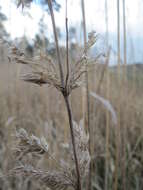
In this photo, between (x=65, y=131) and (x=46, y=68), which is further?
(x=65, y=131)

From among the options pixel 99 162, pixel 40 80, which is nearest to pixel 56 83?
pixel 40 80

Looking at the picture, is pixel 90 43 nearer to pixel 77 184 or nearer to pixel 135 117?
pixel 77 184

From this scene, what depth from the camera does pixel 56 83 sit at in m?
0.27

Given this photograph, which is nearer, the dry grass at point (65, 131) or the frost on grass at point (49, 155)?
the frost on grass at point (49, 155)

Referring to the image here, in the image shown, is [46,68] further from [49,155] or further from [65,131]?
[65,131]

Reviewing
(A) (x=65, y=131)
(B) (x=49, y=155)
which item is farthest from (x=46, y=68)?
(A) (x=65, y=131)

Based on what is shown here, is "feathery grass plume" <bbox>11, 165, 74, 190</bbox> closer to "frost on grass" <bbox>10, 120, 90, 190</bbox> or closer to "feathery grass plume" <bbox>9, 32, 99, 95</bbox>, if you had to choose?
"frost on grass" <bbox>10, 120, 90, 190</bbox>

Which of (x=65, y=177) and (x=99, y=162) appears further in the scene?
(x=99, y=162)

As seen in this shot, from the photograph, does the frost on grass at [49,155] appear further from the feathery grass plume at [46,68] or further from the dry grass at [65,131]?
the dry grass at [65,131]

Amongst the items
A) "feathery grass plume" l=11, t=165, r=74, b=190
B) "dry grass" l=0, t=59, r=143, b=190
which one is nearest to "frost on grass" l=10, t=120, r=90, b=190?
"feathery grass plume" l=11, t=165, r=74, b=190

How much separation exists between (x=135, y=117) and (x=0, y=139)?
2.90 ft

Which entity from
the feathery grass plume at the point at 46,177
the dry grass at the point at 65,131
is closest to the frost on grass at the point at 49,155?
the feathery grass plume at the point at 46,177

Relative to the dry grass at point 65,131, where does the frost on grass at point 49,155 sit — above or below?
above

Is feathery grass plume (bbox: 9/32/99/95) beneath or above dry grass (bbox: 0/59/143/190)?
above
